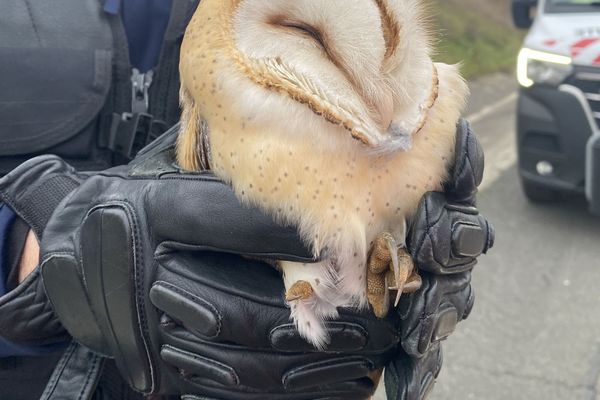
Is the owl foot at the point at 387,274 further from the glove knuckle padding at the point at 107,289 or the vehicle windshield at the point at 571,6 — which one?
the vehicle windshield at the point at 571,6

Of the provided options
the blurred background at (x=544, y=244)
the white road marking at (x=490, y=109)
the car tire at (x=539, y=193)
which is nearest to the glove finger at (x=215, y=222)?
the blurred background at (x=544, y=244)

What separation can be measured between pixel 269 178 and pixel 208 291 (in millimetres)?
272

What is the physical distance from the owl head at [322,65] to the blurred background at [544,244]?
2383mm

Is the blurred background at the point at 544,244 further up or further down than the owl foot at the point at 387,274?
further down

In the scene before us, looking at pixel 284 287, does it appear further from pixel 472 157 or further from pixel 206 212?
pixel 472 157

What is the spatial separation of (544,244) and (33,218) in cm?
471

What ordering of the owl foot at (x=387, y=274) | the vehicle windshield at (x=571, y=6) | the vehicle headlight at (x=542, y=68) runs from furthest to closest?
the vehicle windshield at (x=571, y=6), the vehicle headlight at (x=542, y=68), the owl foot at (x=387, y=274)

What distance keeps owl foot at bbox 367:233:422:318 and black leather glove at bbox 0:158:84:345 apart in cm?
65

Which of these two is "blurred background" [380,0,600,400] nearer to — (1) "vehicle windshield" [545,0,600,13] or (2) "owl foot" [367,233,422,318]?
(1) "vehicle windshield" [545,0,600,13]

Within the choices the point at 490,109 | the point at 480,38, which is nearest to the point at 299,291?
the point at 490,109

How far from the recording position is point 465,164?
131 cm

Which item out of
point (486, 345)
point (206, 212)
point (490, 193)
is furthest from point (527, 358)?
point (206, 212)

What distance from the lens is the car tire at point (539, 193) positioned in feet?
20.7

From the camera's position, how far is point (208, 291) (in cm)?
136
